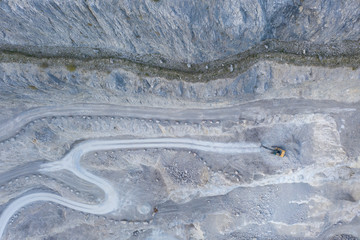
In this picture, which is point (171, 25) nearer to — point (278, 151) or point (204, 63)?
point (204, 63)

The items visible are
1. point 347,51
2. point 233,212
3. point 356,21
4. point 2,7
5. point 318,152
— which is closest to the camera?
point 2,7

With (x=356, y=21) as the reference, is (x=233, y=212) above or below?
below

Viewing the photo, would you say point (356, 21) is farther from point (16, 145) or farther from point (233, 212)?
point (16, 145)

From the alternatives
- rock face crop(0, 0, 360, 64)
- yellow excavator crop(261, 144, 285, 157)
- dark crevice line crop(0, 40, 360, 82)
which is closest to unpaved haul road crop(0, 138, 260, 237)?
yellow excavator crop(261, 144, 285, 157)

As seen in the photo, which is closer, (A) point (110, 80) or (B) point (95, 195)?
(A) point (110, 80)

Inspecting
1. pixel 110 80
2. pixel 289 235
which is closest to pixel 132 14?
pixel 110 80

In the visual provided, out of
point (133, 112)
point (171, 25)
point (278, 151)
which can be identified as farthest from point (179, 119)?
point (278, 151)

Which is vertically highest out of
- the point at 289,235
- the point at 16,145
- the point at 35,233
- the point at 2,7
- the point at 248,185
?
the point at 2,7

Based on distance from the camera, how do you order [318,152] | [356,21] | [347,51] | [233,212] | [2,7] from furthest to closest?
[233,212] → [318,152] → [347,51] → [356,21] → [2,7]

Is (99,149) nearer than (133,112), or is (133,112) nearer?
Answer: (133,112)
